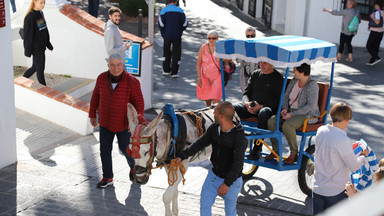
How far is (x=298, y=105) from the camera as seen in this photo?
6.60 meters

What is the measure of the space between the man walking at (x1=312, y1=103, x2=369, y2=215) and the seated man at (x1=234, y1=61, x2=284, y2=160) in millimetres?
1936

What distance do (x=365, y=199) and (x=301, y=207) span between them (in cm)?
590

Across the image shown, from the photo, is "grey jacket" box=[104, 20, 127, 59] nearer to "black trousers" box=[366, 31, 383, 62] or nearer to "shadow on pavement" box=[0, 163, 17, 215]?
"shadow on pavement" box=[0, 163, 17, 215]

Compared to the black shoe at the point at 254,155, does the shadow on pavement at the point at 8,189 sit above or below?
below

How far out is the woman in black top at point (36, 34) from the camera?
1005cm

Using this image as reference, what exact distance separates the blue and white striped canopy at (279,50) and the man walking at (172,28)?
665cm

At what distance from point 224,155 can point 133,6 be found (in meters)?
16.6

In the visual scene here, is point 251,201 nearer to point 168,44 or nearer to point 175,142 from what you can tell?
point 175,142

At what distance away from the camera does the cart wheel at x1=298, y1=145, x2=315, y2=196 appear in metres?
6.77

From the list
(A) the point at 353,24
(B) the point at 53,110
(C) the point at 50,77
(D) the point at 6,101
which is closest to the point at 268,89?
(D) the point at 6,101

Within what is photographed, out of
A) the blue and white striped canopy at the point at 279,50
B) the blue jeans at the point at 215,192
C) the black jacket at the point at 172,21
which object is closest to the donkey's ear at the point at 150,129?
the blue jeans at the point at 215,192

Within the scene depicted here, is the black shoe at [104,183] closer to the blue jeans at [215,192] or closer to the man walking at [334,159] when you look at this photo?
the blue jeans at [215,192]

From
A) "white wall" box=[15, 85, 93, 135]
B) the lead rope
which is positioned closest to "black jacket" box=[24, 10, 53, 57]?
"white wall" box=[15, 85, 93, 135]

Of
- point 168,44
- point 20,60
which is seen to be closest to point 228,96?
point 168,44
